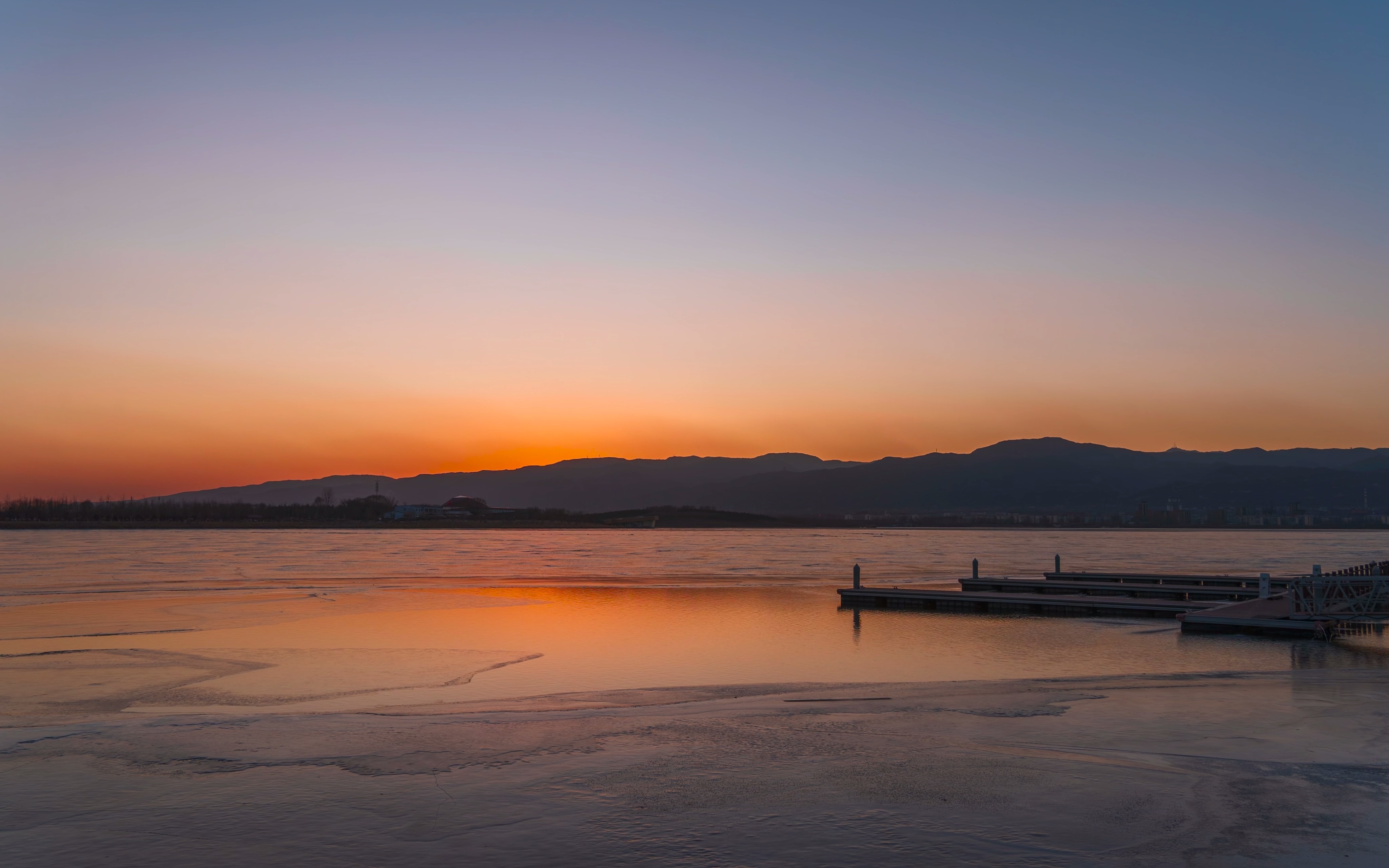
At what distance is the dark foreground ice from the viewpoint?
309 inches

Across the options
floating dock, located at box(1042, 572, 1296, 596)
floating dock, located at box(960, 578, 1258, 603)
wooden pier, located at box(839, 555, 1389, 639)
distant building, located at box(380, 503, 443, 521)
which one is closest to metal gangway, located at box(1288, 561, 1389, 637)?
wooden pier, located at box(839, 555, 1389, 639)

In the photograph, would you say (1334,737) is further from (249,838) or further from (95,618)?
(95,618)

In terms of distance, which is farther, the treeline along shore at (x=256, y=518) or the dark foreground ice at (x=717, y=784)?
the treeline along shore at (x=256, y=518)

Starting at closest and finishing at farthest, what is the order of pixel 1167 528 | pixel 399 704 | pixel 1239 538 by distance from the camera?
1. pixel 399 704
2. pixel 1239 538
3. pixel 1167 528

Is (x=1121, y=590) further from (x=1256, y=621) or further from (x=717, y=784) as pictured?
(x=717, y=784)

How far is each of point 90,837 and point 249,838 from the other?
1372 millimetres

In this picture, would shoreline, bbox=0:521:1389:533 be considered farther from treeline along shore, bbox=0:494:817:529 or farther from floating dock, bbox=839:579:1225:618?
floating dock, bbox=839:579:1225:618

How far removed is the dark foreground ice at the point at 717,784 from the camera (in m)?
7.86

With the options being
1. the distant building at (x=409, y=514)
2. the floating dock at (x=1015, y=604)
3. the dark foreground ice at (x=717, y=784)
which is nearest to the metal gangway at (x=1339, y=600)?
the floating dock at (x=1015, y=604)

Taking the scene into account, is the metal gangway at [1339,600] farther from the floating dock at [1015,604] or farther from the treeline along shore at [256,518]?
the treeline along shore at [256,518]

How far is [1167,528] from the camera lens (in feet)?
623

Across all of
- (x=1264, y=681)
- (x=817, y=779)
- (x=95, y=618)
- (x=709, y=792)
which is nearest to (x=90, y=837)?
(x=709, y=792)

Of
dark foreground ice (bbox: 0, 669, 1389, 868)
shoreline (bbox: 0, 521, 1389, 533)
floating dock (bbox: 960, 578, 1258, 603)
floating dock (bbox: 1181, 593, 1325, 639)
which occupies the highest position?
dark foreground ice (bbox: 0, 669, 1389, 868)

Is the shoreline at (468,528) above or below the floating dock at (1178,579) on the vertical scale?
below
